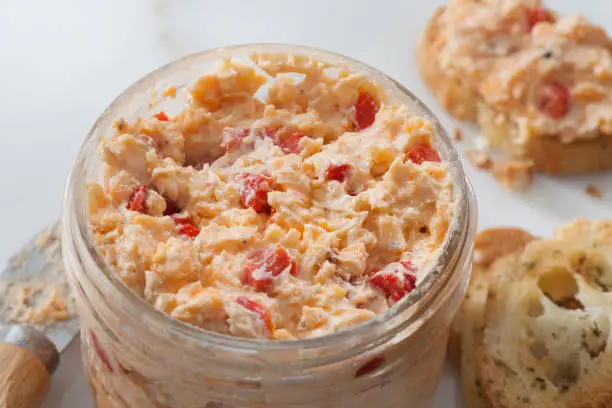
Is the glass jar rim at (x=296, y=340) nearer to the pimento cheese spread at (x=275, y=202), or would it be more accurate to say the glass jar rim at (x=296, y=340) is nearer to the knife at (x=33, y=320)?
the pimento cheese spread at (x=275, y=202)

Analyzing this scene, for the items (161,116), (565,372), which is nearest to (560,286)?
(565,372)

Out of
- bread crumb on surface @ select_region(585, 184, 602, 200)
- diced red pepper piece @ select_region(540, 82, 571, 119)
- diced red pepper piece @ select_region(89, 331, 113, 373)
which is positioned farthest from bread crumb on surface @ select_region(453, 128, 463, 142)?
diced red pepper piece @ select_region(89, 331, 113, 373)

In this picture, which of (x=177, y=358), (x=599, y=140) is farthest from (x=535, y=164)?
(x=177, y=358)

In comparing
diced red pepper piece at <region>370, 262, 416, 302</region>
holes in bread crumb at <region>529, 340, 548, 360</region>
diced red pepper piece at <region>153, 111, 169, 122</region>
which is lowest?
holes in bread crumb at <region>529, 340, 548, 360</region>

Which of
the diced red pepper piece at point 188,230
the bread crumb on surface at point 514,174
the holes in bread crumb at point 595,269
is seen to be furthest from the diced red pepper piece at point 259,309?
the bread crumb on surface at point 514,174

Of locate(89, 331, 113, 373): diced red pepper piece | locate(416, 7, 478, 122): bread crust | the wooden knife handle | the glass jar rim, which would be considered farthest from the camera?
locate(416, 7, 478, 122): bread crust

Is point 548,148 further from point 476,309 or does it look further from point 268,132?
point 268,132

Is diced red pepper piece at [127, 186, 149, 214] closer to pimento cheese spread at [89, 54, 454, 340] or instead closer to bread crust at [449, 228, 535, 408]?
pimento cheese spread at [89, 54, 454, 340]

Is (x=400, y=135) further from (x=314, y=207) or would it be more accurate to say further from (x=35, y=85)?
(x=35, y=85)
